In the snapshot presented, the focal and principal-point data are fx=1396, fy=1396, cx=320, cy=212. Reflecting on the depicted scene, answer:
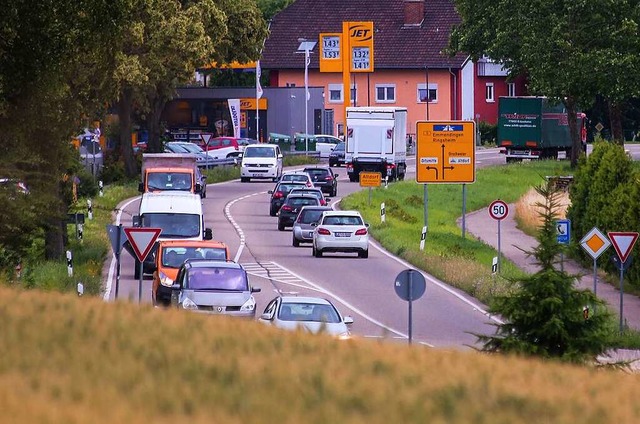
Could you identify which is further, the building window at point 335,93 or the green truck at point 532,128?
the building window at point 335,93

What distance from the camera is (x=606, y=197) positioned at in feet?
143

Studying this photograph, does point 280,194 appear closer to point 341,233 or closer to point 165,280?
point 341,233

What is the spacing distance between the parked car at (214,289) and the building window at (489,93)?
85870mm

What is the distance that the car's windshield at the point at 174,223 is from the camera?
37.6 m

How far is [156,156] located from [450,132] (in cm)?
1131

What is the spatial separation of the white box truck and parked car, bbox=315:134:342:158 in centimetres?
2066

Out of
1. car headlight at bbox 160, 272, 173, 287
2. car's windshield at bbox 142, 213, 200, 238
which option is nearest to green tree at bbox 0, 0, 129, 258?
car headlight at bbox 160, 272, 173, 287

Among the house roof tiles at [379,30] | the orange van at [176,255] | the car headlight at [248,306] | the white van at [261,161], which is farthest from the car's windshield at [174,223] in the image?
the house roof tiles at [379,30]

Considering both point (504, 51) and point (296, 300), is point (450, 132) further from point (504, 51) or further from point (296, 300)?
point (504, 51)

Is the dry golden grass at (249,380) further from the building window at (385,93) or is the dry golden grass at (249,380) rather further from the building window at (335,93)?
the building window at (335,93)

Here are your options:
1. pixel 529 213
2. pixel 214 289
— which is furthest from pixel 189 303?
pixel 529 213

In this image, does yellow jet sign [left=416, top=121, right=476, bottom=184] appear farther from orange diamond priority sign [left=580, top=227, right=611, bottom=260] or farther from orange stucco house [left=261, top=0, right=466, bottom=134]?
orange stucco house [left=261, top=0, right=466, bottom=134]

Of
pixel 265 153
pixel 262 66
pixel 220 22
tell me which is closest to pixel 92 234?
pixel 220 22

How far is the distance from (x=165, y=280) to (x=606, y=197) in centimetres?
1853
